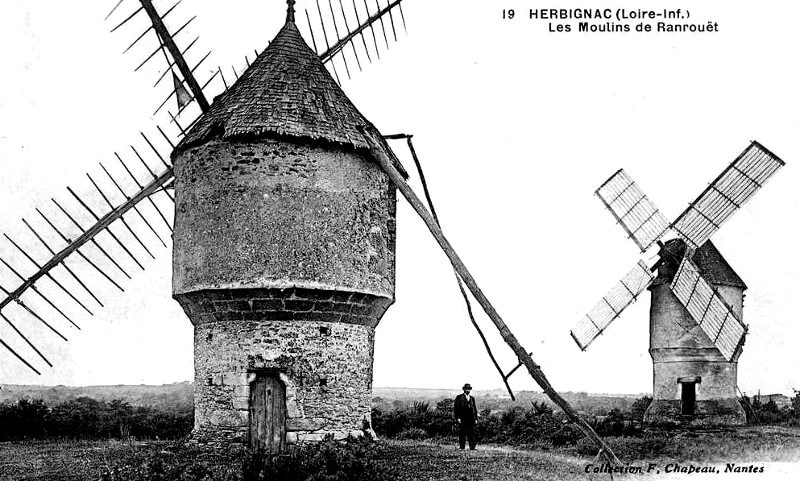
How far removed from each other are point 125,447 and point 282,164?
655 cm

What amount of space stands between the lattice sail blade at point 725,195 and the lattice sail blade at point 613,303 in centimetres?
138

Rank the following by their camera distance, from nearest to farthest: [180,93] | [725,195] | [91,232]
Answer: [91,232]
[180,93]
[725,195]

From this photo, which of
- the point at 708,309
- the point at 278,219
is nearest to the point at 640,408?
the point at 708,309

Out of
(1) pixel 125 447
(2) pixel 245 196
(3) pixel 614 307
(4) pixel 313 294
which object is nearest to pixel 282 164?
(2) pixel 245 196

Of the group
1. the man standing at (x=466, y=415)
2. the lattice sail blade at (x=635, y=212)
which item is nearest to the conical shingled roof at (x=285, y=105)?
the man standing at (x=466, y=415)

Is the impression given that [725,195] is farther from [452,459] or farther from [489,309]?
[452,459]

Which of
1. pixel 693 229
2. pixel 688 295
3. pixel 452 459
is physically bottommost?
pixel 452 459

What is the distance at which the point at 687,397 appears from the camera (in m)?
22.8

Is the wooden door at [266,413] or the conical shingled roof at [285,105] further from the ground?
the conical shingled roof at [285,105]

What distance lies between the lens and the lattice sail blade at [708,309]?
69.6ft

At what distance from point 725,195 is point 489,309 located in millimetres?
11011

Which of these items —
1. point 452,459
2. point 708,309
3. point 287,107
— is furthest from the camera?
point 708,309

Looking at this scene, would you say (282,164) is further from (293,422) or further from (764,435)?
(764,435)

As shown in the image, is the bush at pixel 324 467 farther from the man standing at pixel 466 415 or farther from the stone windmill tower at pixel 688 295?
the stone windmill tower at pixel 688 295
